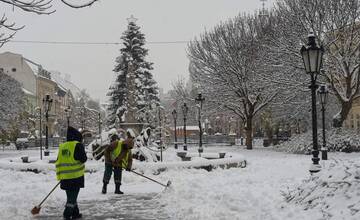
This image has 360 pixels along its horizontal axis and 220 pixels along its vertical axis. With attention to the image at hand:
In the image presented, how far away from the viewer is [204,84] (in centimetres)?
3922

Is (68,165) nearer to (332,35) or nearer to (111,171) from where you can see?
(111,171)

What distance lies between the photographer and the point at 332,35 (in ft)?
98.9

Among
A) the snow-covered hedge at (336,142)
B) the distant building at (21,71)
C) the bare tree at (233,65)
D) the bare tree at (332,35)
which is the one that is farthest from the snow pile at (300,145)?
the distant building at (21,71)

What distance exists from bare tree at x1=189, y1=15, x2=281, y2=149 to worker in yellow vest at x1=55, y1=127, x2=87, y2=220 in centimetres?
2751

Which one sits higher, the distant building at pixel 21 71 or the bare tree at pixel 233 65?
the distant building at pixel 21 71

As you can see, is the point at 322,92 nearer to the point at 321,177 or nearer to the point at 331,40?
the point at 331,40

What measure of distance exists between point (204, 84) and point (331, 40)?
12327 mm

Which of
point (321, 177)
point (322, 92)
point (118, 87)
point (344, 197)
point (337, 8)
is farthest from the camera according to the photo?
point (118, 87)

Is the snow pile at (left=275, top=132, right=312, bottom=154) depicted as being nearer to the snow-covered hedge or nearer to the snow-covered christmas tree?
the snow-covered hedge

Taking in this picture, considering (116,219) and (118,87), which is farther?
(118,87)

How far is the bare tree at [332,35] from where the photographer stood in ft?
96.2

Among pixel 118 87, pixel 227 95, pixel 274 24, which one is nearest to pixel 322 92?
pixel 274 24

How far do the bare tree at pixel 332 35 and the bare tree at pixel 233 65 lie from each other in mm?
4978

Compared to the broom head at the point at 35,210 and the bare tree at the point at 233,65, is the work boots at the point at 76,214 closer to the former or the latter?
the broom head at the point at 35,210
